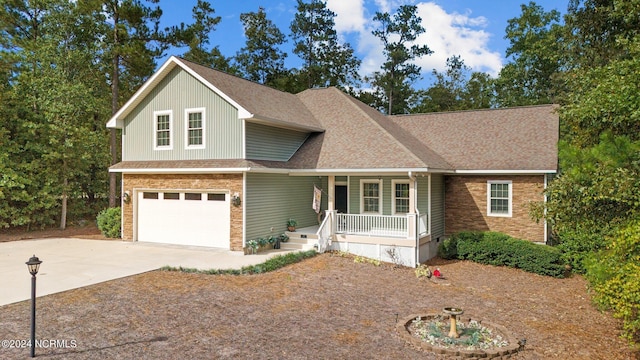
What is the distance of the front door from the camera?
723 inches

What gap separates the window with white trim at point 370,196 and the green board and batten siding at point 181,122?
558 cm

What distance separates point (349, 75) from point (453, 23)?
10007 millimetres

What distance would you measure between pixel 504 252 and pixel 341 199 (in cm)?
693

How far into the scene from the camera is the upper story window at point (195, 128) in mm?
15844

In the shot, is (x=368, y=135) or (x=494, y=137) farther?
(x=494, y=137)

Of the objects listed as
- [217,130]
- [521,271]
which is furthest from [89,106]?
[521,271]

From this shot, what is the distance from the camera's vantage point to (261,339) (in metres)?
7.14

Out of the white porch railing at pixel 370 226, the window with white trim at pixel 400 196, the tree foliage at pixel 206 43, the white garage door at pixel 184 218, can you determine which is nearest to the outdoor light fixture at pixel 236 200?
the white garage door at pixel 184 218

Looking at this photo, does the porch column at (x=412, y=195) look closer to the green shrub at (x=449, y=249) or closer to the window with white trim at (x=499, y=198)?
the green shrub at (x=449, y=249)

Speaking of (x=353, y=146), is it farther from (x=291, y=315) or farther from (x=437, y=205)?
(x=291, y=315)

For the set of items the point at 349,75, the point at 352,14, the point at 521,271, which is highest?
the point at 352,14

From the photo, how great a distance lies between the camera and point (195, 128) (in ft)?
52.4

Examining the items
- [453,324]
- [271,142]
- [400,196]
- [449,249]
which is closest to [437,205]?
[400,196]

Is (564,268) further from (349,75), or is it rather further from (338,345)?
(349,75)
